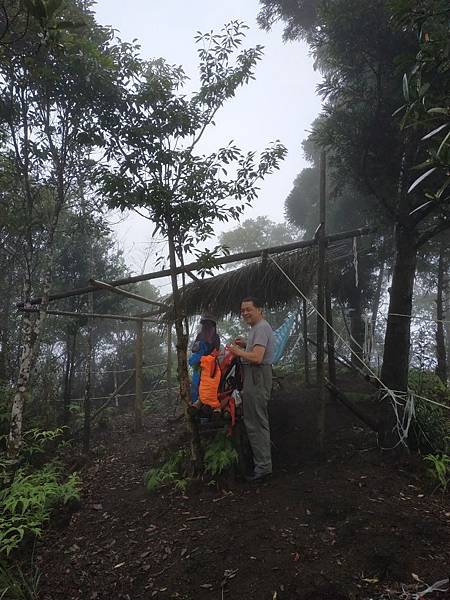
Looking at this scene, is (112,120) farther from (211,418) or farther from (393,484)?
(393,484)

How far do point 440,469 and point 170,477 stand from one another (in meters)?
2.75

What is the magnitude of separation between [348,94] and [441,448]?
15.8 ft

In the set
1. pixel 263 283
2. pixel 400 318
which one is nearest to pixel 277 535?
pixel 400 318

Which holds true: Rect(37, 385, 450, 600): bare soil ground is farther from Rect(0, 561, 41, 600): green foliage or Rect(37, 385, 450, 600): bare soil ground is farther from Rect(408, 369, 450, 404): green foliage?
Rect(408, 369, 450, 404): green foliage

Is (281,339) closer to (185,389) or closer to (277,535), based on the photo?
(185,389)

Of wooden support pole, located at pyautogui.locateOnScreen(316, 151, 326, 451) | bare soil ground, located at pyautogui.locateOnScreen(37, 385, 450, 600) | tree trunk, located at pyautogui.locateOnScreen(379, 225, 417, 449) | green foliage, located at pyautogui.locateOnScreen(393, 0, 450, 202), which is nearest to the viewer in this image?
green foliage, located at pyautogui.locateOnScreen(393, 0, 450, 202)

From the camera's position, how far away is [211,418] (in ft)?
14.0

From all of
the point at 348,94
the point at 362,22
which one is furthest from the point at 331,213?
the point at 362,22

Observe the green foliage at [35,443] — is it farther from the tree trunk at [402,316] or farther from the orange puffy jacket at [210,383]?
the tree trunk at [402,316]

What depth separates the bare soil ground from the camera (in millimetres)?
2447

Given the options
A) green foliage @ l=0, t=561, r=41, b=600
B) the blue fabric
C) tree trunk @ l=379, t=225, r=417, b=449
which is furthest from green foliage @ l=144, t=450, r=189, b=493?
the blue fabric

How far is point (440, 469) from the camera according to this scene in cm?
357

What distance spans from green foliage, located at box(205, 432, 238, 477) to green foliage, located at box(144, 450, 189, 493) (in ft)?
1.02

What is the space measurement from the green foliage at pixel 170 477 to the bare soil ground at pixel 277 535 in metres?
0.10
